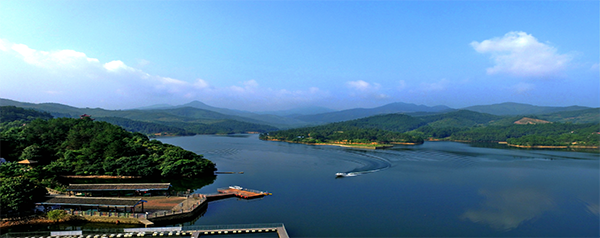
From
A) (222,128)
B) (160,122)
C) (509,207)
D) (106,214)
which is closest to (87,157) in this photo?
(106,214)

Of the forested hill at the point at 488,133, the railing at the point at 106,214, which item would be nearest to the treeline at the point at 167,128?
the forested hill at the point at 488,133

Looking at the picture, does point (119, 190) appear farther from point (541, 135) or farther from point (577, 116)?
point (577, 116)

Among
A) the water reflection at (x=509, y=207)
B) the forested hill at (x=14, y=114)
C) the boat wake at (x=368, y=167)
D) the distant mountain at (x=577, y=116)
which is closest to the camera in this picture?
the water reflection at (x=509, y=207)

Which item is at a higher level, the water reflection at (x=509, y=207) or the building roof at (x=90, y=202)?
the building roof at (x=90, y=202)

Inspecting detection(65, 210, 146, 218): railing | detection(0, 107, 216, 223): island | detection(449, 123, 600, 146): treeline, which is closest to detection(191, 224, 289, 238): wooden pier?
detection(65, 210, 146, 218): railing

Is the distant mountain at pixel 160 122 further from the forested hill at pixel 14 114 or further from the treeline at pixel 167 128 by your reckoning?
the forested hill at pixel 14 114

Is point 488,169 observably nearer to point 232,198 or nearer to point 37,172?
point 232,198
